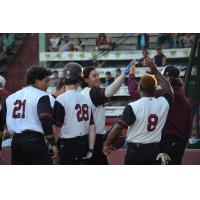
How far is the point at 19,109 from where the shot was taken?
7.25m

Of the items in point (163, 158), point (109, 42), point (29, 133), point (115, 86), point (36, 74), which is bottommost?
point (163, 158)

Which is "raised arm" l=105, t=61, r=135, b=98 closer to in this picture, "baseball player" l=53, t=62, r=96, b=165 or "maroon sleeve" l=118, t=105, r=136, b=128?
"baseball player" l=53, t=62, r=96, b=165

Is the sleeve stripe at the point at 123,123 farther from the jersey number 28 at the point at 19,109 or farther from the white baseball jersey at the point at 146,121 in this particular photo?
the jersey number 28 at the point at 19,109

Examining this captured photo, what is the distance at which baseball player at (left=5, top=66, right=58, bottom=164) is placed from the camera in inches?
283

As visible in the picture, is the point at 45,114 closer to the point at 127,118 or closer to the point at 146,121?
the point at 127,118

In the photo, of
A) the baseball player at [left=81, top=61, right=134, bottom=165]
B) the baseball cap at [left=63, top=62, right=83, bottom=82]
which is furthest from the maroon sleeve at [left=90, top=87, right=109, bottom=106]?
the baseball cap at [left=63, top=62, right=83, bottom=82]

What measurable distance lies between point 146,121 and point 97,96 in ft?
2.55

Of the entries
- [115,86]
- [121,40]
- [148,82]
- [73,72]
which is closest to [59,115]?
[73,72]

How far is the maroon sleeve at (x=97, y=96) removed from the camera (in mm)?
Result: 7609

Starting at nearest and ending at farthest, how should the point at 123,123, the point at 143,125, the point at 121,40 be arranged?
the point at 123,123
the point at 143,125
the point at 121,40

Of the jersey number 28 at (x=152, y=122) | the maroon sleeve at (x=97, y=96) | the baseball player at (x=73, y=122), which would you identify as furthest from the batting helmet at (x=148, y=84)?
the baseball player at (x=73, y=122)

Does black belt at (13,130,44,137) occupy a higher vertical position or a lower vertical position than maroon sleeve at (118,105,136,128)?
lower

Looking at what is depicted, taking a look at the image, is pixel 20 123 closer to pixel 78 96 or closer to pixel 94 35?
pixel 78 96

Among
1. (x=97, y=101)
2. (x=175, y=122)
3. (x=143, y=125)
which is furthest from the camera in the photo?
(x=175, y=122)
